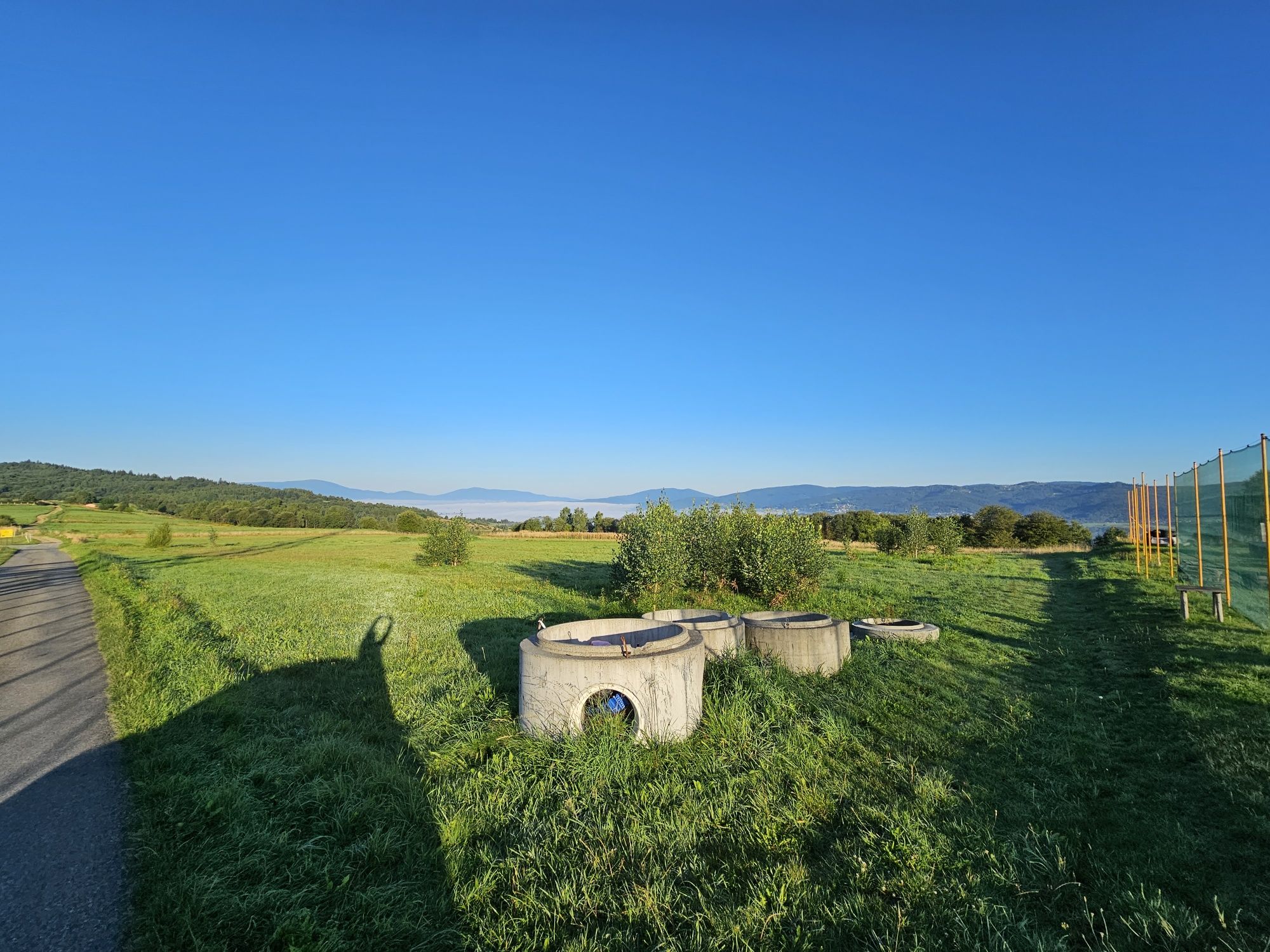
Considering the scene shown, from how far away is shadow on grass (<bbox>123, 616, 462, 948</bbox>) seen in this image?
381 cm

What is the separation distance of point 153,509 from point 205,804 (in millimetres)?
92864

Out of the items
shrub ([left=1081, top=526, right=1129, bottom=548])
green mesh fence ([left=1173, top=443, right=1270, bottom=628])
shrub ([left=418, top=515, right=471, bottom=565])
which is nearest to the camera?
green mesh fence ([left=1173, top=443, right=1270, bottom=628])

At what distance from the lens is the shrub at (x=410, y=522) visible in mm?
59625

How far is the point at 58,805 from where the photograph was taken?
504 centimetres

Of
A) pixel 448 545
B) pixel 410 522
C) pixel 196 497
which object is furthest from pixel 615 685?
pixel 196 497

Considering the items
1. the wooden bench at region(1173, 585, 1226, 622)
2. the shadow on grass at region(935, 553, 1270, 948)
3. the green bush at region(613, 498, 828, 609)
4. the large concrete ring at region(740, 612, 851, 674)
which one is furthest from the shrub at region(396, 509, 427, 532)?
the shadow on grass at region(935, 553, 1270, 948)

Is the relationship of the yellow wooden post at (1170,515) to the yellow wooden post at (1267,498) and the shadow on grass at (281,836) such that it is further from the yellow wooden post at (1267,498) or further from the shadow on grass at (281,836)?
the shadow on grass at (281,836)

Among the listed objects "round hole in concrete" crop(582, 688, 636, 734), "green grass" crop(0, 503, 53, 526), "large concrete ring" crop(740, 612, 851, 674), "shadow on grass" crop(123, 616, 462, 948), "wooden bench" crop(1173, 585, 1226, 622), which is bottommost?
"shadow on grass" crop(123, 616, 462, 948)

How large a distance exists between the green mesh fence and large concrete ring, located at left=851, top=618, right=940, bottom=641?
4.62 m

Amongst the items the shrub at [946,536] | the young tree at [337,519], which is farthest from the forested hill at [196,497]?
the shrub at [946,536]

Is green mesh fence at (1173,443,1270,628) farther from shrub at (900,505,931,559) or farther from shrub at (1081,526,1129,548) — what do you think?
shrub at (1081,526,1129,548)

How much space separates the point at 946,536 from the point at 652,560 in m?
28.5

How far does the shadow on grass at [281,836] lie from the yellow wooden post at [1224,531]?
534 inches

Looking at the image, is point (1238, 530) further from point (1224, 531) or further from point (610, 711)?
point (610, 711)
